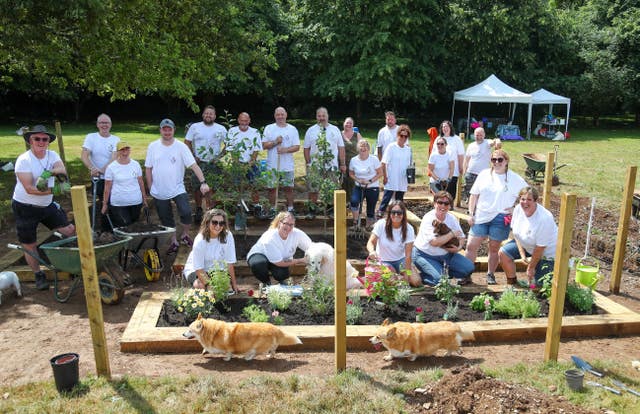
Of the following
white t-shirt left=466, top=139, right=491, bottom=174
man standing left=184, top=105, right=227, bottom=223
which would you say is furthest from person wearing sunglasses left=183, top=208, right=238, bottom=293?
white t-shirt left=466, top=139, right=491, bottom=174

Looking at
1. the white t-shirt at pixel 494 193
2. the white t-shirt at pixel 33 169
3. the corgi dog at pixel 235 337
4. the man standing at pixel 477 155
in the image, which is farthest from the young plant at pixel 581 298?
the white t-shirt at pixel 33 169

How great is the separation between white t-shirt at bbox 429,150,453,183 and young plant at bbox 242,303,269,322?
4506 mm

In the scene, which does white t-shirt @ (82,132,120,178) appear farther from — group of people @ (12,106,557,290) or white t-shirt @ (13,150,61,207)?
white t-shirt @ (13,150,61,207)

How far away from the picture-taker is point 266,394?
13.1 ft

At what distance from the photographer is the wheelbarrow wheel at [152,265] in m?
6.43

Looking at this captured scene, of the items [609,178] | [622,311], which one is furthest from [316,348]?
[609,178]

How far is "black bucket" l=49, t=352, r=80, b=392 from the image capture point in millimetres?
3990

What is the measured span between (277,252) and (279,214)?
421 mm

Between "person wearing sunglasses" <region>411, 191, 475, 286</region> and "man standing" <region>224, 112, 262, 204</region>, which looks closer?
"person wearing sunglasses" <region>411, 191, 475, 286</region>

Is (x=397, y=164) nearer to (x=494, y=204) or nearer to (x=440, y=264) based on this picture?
(x=494, y=204)

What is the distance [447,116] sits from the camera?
28703mm

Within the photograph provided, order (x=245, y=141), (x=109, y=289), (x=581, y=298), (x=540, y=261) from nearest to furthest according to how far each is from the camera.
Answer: (x=581, y=298), (x=109, y=289), (x=540, y=261), (x=245, y=141)

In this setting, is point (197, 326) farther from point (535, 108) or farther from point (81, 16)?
point (535, 108)

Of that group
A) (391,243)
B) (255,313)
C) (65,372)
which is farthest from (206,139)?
(65,372)
